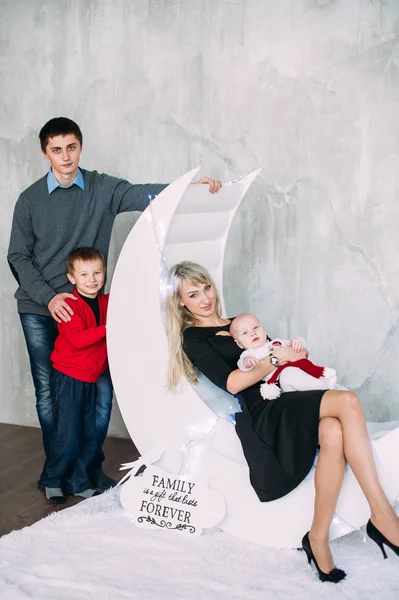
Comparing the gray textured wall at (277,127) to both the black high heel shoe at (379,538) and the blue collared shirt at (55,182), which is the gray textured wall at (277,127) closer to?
the blue collared shirt at (55,182)

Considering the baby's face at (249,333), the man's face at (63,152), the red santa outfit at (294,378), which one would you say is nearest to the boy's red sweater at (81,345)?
the man's face at (63,152)

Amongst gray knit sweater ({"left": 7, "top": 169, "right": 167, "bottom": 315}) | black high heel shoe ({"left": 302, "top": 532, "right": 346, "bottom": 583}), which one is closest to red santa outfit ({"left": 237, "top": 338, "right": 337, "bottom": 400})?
black high heel shoe ({"left": 302, "top": 532, "right": 346, "bottom": 583})

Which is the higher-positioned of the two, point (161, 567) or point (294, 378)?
point (294, 378)

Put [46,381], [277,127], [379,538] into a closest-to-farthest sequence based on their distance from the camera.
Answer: [379,538]
[46,381]
[277,127]

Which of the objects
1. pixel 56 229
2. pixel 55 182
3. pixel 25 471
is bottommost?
pixel 25 471

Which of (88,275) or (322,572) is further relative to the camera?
(88,275)

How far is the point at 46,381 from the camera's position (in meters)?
2.86

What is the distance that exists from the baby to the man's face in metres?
0.97

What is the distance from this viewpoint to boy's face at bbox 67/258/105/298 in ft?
8.61

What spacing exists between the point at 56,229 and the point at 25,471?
106cm

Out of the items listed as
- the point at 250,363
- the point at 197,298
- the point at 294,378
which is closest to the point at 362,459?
the point at 294,378

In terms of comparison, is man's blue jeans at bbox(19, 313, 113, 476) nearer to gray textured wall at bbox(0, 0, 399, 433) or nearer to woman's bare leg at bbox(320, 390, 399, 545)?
gray textured wall at bbox(0, 0, 399, 433)

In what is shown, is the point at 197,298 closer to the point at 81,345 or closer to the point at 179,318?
the point at 179,318

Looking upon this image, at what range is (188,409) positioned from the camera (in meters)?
2.30
